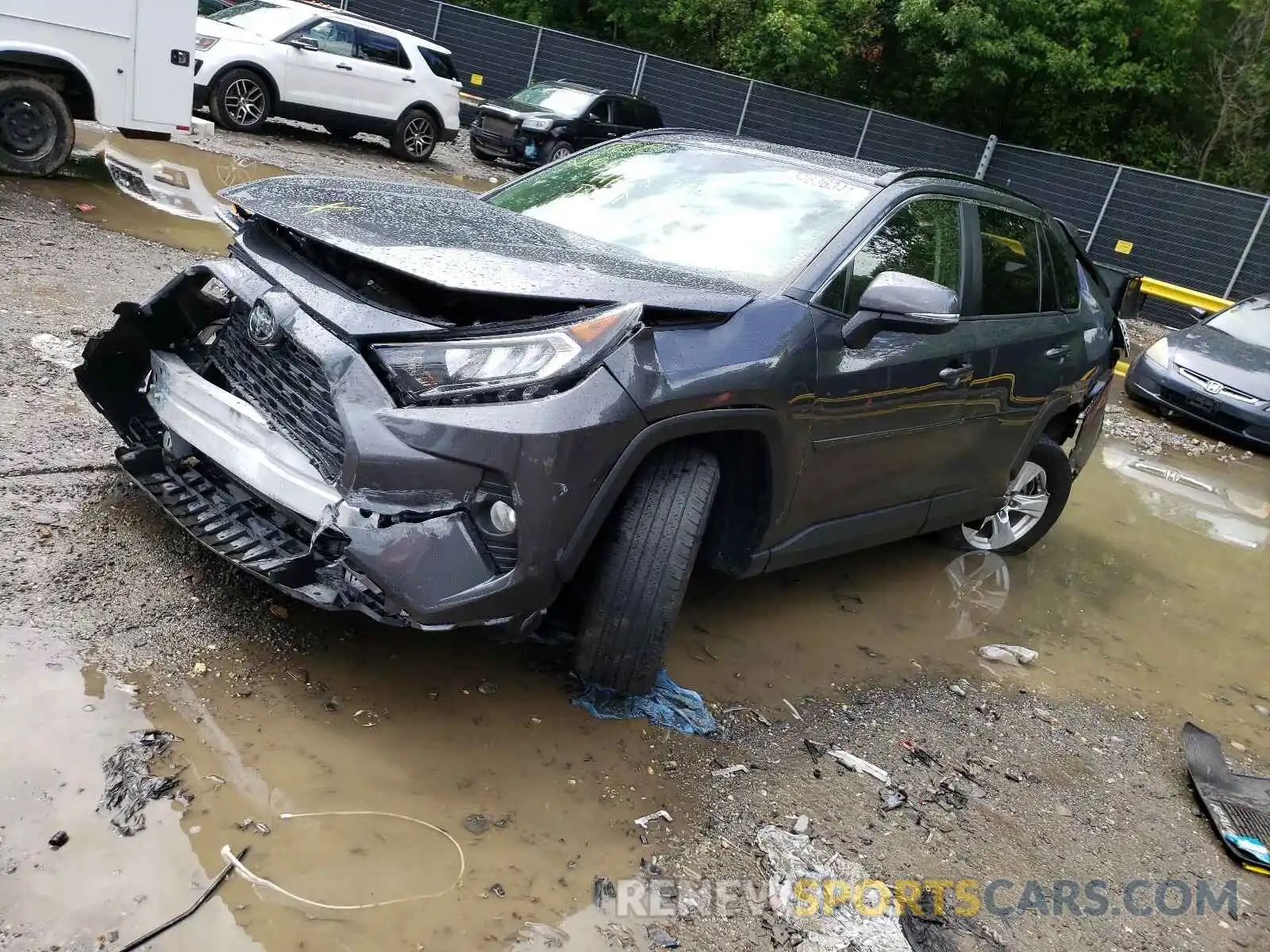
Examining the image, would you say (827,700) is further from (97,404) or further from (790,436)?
(97,404)

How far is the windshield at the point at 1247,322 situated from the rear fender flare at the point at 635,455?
31.7ft

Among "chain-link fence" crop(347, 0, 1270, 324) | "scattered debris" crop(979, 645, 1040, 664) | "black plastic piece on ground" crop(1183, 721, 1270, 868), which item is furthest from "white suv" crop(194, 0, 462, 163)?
"black plastic piece on ground" crop(1183, 721, 1270, 868)

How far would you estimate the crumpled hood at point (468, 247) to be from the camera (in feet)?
9.84

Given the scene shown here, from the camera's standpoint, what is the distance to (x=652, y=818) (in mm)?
3062

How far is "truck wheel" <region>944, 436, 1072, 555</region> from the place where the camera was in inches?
219

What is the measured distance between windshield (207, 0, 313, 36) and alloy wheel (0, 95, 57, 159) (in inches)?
231

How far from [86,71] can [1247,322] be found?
439 inches

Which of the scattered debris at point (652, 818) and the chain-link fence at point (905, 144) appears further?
the chain-link fence at point (905, 144)

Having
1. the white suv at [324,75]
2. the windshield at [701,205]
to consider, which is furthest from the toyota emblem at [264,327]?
the white suv at [324,75]

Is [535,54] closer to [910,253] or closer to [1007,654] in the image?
[910,253]

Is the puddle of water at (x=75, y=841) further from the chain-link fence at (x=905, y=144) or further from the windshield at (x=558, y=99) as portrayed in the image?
the chain-link fence at (x=905, y=144)

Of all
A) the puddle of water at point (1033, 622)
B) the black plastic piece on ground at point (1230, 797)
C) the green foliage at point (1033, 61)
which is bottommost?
the puddle of water at point (1033, 622)

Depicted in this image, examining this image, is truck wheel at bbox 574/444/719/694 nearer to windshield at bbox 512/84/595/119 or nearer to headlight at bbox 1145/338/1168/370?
headlight at bbox 1145/338/1168/370

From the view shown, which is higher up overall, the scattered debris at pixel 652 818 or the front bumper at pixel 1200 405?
the scattered debris at pixel 652 818
